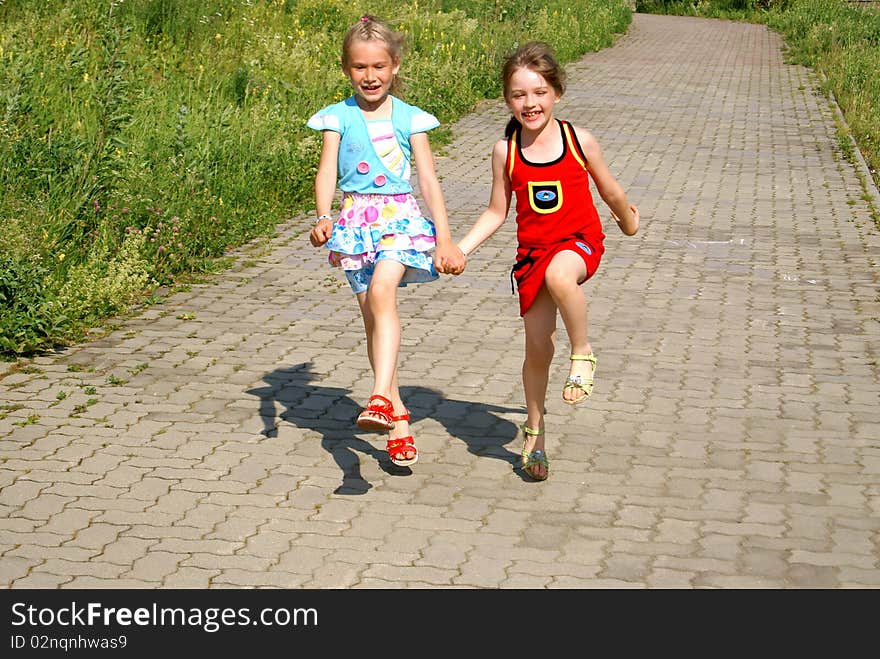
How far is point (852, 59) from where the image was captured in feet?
80.9

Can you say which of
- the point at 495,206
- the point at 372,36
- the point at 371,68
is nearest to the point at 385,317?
the point at 495,206

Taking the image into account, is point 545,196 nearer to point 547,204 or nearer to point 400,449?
point 547,204

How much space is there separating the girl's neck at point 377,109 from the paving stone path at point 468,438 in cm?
158

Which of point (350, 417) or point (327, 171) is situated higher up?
point (327, 171)

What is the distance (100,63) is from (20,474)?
28.4ft

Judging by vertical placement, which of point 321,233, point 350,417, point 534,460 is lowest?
point 350,417

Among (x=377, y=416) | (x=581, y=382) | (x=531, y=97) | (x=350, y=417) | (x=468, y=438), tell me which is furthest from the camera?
(x=350, y=417)

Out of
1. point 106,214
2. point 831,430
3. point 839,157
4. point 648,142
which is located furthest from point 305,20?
point 831,430

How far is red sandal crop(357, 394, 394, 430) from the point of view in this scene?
5289mm

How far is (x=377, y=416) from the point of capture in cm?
530

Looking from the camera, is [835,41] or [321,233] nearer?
A: [321,233]

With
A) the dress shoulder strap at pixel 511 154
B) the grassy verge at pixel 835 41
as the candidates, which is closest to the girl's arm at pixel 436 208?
the dress shoulder strap at pixel 511 154

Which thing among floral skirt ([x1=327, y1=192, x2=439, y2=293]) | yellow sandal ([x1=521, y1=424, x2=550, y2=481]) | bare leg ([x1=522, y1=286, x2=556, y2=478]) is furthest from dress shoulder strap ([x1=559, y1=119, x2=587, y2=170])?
yellow sandal ([x1=521, y1=424, x2=550, y2=481])

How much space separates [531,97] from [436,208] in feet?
2.02
